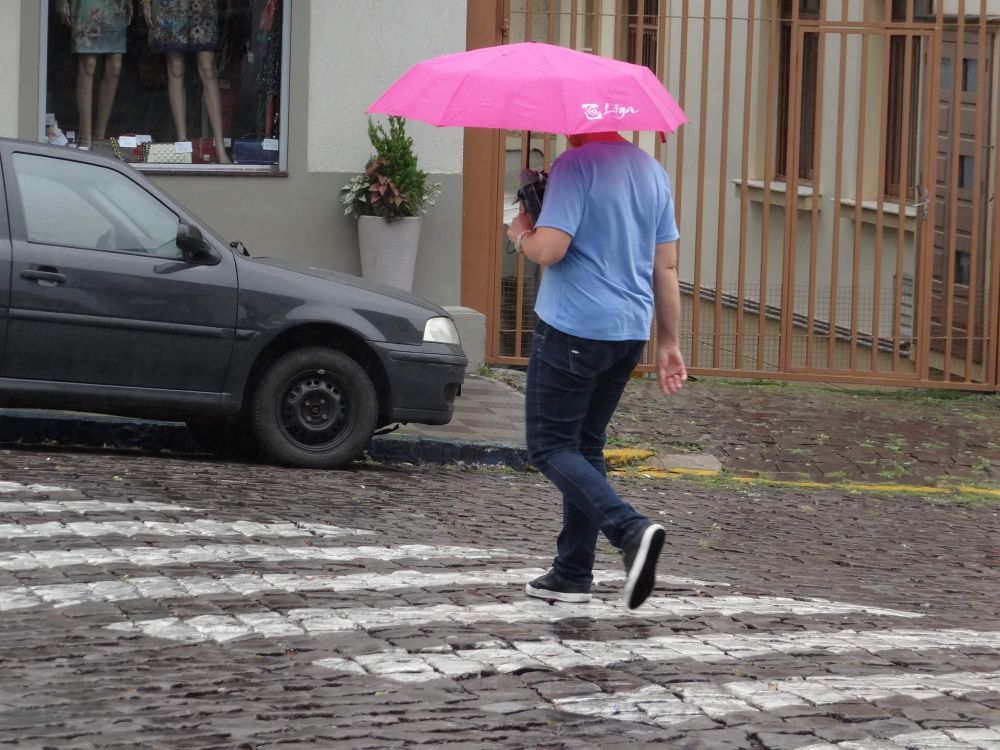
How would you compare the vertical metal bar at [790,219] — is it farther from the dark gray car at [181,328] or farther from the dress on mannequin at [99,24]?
the dress on mannequin at [99,24]

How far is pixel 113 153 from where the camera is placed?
12781 mm

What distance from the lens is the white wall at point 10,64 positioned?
40.4ft

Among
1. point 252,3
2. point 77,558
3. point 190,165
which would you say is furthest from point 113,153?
point 77,558

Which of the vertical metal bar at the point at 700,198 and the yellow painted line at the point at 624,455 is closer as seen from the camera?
the yellow painted line at the point at 624,455

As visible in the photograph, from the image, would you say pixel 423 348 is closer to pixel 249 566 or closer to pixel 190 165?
pixel 249 566

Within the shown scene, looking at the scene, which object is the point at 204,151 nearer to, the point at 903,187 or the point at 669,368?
the point at 903,187

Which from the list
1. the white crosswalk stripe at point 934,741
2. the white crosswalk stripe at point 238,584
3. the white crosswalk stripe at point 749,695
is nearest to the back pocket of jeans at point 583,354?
the white crosswalk stripe at point 238,584

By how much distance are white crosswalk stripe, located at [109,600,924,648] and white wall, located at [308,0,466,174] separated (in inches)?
292

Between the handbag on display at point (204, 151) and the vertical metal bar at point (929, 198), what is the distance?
552cm

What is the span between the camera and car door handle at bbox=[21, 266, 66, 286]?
8320 millimetres

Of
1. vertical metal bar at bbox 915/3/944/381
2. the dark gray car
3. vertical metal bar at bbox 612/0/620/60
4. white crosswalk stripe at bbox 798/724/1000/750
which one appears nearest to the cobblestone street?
white crosswalk stripe at bbox 798/724/1000/750

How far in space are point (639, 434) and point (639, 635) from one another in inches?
225

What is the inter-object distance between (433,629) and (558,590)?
2.13 ft

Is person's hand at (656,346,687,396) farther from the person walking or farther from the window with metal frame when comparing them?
the window with metal frame
